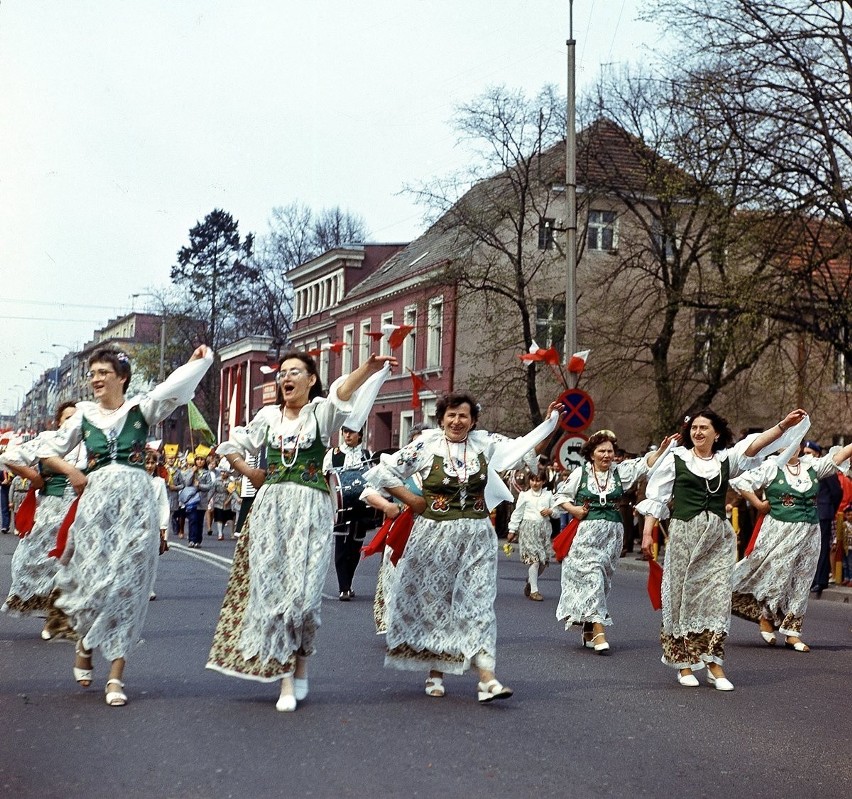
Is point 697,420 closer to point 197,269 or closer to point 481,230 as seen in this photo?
point 481,230

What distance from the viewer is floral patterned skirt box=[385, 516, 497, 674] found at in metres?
8.39

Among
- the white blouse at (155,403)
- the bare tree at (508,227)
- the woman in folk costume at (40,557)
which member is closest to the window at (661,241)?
the bare tree at (508,227)

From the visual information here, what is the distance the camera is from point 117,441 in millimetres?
7996

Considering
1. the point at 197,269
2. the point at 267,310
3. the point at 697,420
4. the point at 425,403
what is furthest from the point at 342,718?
the point at 197,269

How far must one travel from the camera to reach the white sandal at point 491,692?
7.95 m

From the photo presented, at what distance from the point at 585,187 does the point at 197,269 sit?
47.9 m

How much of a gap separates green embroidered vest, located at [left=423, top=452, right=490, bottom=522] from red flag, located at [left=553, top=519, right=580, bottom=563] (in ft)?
9.00

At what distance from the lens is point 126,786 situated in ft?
18.7

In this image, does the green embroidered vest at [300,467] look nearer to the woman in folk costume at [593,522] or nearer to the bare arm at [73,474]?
the bare arm at [73,474]

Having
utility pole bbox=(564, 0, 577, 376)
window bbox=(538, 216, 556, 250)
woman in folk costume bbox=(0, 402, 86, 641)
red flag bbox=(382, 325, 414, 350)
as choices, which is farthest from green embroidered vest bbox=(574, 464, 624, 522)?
window bbox=(538, 216, 556, 250)

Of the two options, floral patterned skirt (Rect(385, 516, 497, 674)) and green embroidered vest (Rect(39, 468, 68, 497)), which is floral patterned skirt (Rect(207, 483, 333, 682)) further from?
green embroidered vest (Rect(39, 468, 68, 497))

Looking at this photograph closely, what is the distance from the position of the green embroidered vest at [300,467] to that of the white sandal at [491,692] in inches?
56.3

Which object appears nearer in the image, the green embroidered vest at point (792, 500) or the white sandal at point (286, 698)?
the white sandal at point (286, 698)

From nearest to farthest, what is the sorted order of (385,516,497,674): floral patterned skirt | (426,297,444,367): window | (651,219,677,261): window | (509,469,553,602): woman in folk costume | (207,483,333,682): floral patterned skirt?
(207,483,333,682): floral patterned skirt
(385,516,497,674): floral patterned skirt
(509,469,553,602): woman in folk costume
(651,219,677,261): window
(426,297,444,367): window
